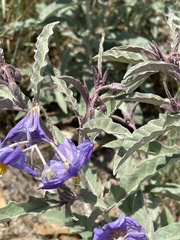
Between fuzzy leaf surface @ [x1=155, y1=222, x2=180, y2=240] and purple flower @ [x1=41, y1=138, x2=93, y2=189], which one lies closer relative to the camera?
purple flower @ [x1=41, y1=138, x2=93, y2=189]

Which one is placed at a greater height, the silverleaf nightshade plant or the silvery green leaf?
the silvery green leaf

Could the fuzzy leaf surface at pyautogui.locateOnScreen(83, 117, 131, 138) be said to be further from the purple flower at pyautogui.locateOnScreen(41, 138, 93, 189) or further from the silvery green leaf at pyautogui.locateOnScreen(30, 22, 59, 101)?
the silvery green leaf at pyautogui.locateOnScreen(30, 22, 59, 101)

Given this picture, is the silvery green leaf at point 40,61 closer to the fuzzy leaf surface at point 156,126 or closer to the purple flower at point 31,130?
the purple flower at point 31,130

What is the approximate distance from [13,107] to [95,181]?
0.54m

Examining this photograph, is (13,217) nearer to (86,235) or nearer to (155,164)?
(86,235)

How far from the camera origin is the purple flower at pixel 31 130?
1.71 m

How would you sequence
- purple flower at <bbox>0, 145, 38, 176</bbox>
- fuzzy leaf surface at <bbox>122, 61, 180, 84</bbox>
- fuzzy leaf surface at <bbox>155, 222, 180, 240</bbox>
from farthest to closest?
fuzzy leaf surface at <bbox>155, 222, 180, 240</bbox>
fuzzy leaf surface at <bbox>122, 61, 180, 84</bbox>
purple flower at <bbox>0, 145, 38, 176</bbox>

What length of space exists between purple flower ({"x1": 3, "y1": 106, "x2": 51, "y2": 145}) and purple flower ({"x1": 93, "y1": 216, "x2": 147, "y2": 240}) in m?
0.38

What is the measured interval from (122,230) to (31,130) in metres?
0.50

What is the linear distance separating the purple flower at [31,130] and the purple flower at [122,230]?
383mm

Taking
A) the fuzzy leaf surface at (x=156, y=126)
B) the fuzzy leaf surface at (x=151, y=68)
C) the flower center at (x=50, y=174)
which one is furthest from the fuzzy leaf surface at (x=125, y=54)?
the flower center at (x=50, y=174)

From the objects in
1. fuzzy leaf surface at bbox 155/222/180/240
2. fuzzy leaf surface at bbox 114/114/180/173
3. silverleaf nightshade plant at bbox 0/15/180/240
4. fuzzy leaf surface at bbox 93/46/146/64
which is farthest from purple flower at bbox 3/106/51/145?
fuzzy leaf surface at bbox 155/222/180/240

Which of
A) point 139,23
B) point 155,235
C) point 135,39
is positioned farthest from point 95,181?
point 139,23

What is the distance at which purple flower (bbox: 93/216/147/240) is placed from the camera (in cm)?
185
